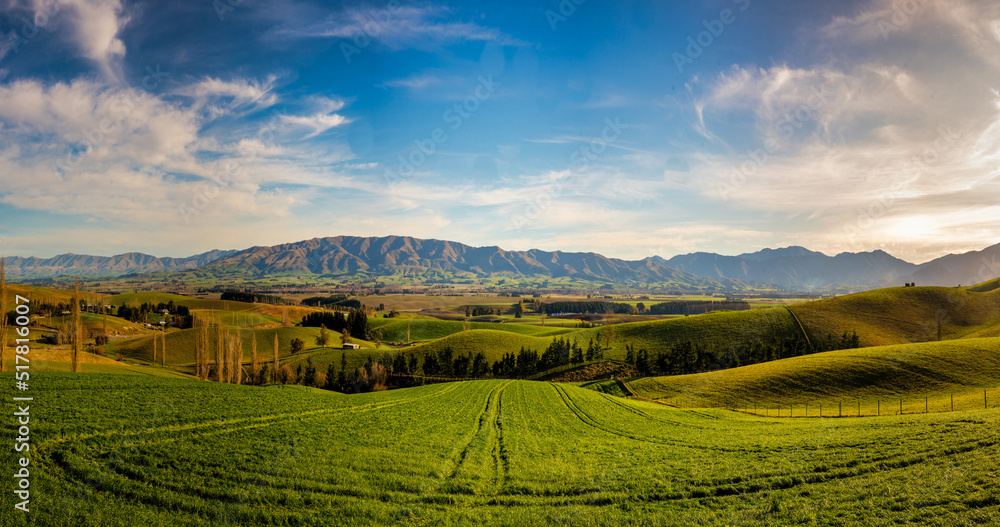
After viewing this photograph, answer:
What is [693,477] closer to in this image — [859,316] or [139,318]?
[859,316]

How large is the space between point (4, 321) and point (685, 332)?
13134 cm

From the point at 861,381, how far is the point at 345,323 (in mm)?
158736

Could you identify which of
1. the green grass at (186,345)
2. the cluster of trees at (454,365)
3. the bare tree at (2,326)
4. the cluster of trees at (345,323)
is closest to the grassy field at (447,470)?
the bare tree at (2,326)

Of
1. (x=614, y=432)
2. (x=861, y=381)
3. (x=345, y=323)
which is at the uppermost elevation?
(x=614, y=432)

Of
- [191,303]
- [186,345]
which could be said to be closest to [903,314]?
[186,345]

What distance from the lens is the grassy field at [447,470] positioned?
14.0 meters

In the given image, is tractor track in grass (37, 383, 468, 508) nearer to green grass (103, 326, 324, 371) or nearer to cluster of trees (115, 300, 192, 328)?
green grass (103, 326, 324, 371)

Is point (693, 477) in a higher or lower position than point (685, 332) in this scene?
higher

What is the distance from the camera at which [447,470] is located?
19.9 meters

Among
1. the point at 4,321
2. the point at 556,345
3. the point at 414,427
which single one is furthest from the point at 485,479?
the point at 556,345

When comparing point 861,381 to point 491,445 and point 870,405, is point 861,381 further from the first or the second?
point 491,445

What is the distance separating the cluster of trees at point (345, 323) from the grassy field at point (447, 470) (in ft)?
428

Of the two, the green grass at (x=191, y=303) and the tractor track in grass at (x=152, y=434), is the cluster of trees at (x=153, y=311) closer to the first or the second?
the green grass at (x=191, y=303)

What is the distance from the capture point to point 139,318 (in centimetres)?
15162
